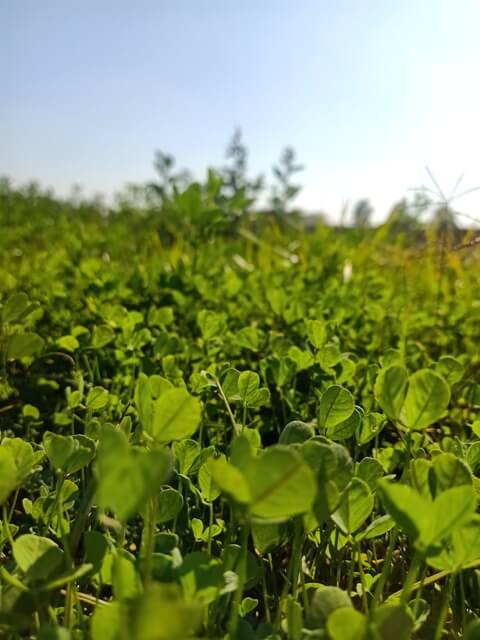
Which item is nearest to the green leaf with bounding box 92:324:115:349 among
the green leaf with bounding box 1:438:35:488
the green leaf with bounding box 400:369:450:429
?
the green leaf with bounding box 1:438:35:488

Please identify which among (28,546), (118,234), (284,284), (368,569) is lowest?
(368,569)

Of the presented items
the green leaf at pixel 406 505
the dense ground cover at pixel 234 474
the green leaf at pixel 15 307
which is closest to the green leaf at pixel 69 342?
the dense ground cover at pixel 234 474

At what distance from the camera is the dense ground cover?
61 centimetres

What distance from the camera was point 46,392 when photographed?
173 centimetres

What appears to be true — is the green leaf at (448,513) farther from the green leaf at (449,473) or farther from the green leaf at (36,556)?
the green leaf at (36,556)

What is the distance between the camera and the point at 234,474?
575 millimetres

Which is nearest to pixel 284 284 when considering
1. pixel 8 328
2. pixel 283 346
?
pixel 283 346

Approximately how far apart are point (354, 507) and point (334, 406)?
0.19 metres

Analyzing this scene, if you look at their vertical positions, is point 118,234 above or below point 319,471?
above

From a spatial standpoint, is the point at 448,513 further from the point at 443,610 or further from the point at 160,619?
the point at 160,619

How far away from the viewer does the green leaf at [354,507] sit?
2.58ft

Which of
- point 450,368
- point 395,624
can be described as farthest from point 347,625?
point 450,368

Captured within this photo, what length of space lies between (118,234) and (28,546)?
4.64 m

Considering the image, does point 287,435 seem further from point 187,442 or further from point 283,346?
point 283,346
